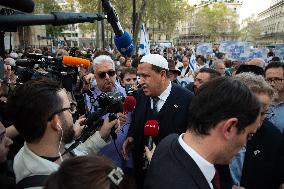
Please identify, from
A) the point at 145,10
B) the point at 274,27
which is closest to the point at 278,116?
the point at 145,10

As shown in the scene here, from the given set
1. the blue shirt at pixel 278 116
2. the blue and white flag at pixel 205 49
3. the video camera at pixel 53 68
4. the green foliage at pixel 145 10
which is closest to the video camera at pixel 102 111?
the video camera at pixel 53 68

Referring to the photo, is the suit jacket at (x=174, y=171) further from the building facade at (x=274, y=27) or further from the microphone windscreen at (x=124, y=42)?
the building facade at (x=274, y=27)

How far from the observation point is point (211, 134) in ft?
5.59

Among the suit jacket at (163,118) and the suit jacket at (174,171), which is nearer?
the suit jacket at (174,171)

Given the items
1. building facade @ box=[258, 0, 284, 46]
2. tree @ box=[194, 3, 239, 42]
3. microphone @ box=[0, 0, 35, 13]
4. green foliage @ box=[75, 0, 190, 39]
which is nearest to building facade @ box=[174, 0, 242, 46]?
tree @ box=[194, 3, 239, 42]

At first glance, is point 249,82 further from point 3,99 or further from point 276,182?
point 3,99

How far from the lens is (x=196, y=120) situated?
176 centimetres

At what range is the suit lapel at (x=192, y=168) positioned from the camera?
1577 mm

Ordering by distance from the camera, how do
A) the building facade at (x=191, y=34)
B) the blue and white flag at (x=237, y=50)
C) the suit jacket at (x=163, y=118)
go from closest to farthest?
1. the suit jacket at (x=163, y=118)
2. the blue and white flag at (x=237, y=50)
3. the building facade at (x=191, y=34)

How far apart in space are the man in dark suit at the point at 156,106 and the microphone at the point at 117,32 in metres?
0.90

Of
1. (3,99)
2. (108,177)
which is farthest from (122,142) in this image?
(108,177)

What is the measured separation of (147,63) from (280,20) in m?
94.0

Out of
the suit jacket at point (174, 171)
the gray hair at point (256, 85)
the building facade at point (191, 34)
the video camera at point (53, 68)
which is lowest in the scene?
the suit jacket at point (174, 171)

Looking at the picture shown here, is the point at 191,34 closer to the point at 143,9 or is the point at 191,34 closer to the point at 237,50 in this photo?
the point at 143,9
